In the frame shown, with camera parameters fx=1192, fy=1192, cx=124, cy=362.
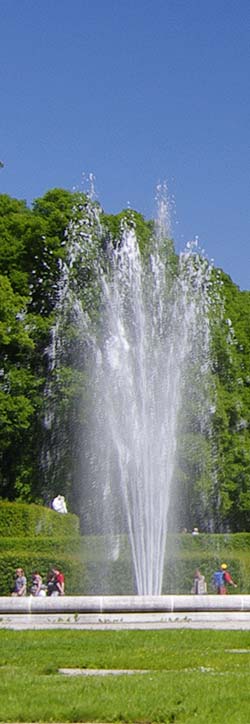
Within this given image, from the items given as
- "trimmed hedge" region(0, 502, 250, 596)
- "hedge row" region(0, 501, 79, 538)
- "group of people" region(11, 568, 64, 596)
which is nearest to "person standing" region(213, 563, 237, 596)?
"trimmed hedge" region(0, 502, 250, 596)

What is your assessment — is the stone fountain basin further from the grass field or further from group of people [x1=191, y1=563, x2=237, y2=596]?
group of people [x1=191, y1=563, x2=237, y2=596]

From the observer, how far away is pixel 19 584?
23891 mm

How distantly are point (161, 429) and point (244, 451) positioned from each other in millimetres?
17999

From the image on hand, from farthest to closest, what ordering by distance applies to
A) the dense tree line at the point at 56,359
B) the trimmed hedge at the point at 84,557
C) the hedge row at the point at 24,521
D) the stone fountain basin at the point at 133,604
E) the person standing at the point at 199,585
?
the dense tree line at the point at 56,359, the hedge row at the point at 24,521, the trimmed hedge at the point at 84,557, the person standing at the point at 199,585, the stone fountain basin at the point at 133,604

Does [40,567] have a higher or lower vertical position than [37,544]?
lower

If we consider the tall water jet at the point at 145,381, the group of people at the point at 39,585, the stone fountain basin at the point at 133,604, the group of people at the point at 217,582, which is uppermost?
the tall water jet at the point at 145,381

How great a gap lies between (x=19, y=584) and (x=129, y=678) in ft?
44.5

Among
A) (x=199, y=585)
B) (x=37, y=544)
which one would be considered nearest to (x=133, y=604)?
(x=199, y=585)

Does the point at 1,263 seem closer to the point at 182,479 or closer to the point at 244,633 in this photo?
the point at 182,479

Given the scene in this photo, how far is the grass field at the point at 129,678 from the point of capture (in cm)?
873

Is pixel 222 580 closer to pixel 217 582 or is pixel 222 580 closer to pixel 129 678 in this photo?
pixel 217 582

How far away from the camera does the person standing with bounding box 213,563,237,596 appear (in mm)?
25484

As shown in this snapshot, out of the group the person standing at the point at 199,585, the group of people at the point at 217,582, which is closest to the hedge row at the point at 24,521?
the group of people at the point at 217,582

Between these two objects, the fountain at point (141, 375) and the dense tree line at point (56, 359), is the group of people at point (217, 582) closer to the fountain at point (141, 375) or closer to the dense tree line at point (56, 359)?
the fountain at point (141, 375)
